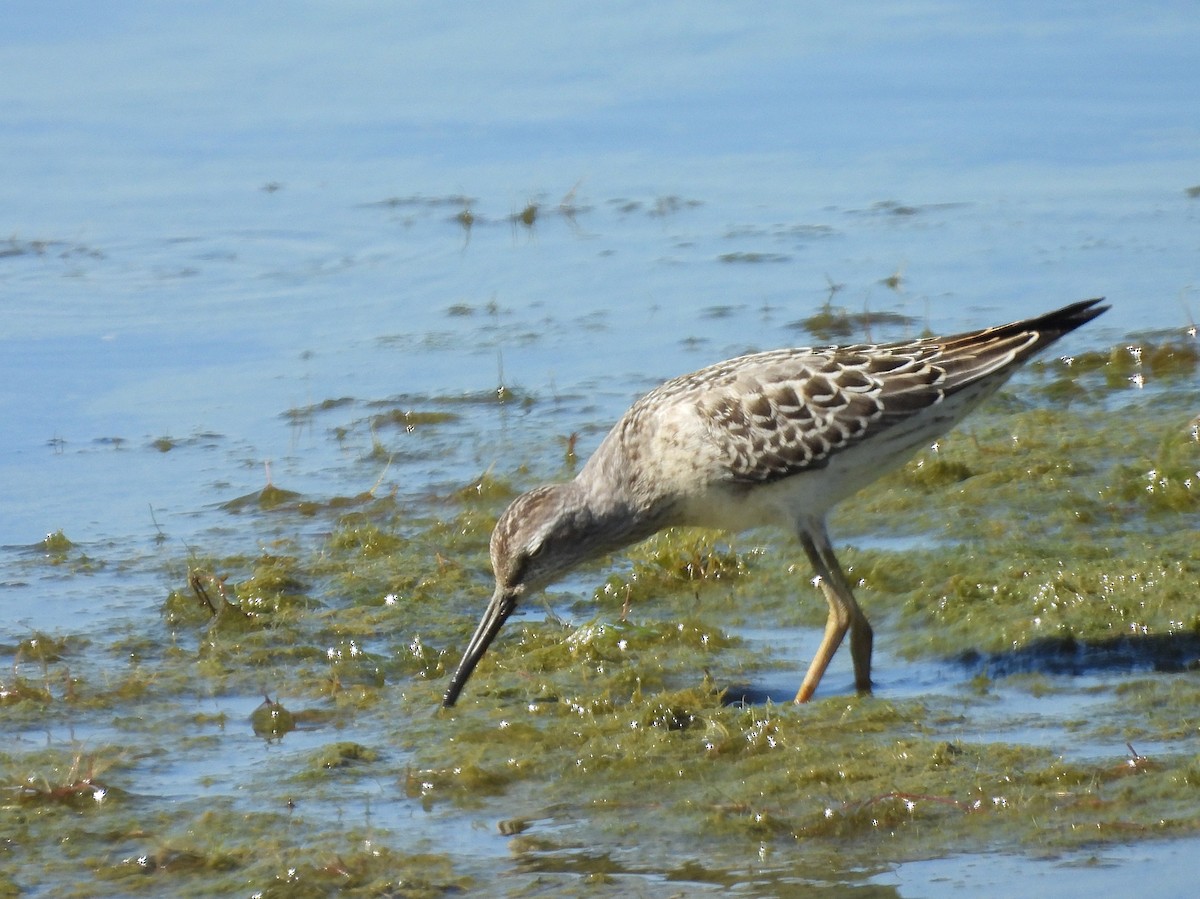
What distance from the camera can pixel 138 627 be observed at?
28.7ft

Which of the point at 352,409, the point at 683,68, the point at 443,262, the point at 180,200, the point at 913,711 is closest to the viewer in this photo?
the point at 913,711

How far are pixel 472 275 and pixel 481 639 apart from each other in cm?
641

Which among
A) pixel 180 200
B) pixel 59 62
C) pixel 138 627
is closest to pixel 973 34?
pixel 180 200

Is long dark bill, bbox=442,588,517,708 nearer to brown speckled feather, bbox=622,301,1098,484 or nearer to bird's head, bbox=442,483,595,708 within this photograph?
bird's head, bbox=442,483,595,708

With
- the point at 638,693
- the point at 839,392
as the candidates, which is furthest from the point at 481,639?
Result: the point at 839,392

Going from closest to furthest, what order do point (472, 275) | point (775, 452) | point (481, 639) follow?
point (775, 452)
point (481, 639)
point (472, 275)

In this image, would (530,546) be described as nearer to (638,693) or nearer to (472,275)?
(638,693)

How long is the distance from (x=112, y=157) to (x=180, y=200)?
1.21 metres

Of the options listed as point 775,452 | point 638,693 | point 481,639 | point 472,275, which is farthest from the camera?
point 472,275

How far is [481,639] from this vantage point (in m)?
7.89

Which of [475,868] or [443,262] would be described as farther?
[443,262]

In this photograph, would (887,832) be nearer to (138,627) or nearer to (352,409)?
(138,627)

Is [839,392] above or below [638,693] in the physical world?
above

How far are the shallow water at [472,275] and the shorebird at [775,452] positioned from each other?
2.02 feet
